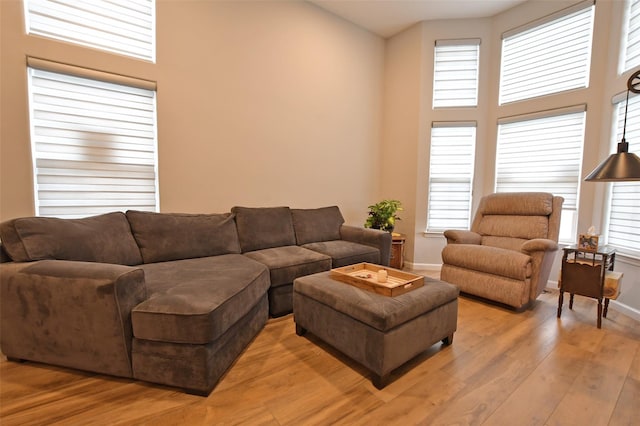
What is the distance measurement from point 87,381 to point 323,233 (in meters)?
2.31

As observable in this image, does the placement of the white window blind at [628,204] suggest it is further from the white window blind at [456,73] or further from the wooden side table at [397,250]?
the wooden side table at [397,250]

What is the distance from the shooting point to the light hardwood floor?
4.29 feet

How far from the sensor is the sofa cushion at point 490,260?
243 cm

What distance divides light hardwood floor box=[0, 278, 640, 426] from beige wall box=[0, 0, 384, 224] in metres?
1.48

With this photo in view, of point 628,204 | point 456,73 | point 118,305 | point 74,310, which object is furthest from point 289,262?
point 456,73

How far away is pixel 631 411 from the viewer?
4.52 ft

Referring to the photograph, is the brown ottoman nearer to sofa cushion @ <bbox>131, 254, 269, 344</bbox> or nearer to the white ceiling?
sofa cushion @ <bbox>131, 254, 269, 344</bbox>

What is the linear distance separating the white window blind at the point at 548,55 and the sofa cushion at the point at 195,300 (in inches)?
148

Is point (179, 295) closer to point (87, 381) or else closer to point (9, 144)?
point (87, 381)

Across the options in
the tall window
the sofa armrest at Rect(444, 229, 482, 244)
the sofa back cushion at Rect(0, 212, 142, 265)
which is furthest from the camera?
the tall window

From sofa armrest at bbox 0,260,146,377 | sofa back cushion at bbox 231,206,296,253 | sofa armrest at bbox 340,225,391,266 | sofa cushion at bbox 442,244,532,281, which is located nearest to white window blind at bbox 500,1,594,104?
sofa cushion at bbox 442,244,532,281

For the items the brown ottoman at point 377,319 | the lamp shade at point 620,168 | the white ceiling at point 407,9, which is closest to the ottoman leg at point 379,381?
the brown ottoman at point 377,319

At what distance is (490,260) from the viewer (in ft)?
8.49

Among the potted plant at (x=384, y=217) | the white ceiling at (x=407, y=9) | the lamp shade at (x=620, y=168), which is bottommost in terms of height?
the potted plant at (x=384, y=217)
